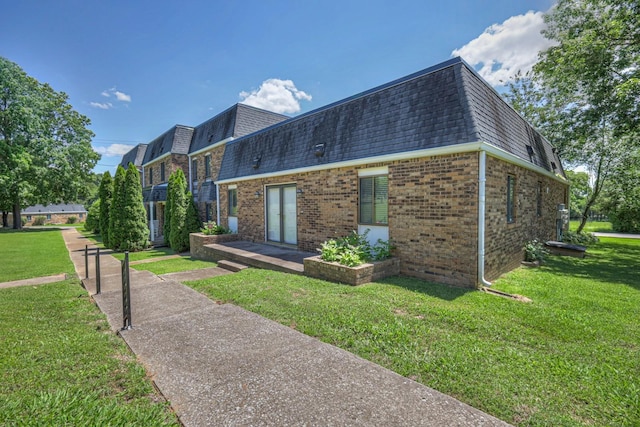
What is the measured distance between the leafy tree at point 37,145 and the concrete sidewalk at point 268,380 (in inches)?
1236

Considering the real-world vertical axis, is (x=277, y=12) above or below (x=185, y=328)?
above

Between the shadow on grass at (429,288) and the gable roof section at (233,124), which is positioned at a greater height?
the gable roof section at (233,124)

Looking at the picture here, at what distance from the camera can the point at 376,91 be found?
779cm

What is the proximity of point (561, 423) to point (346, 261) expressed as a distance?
4.38m

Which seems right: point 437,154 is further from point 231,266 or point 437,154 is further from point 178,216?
point 178,216

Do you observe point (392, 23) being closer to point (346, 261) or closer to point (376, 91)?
point (376, 91)

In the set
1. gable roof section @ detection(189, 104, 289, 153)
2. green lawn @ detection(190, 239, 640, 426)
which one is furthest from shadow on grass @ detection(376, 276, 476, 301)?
gable roof section @ detection(189, 104, 289, 153)

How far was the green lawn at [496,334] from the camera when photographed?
245 cm

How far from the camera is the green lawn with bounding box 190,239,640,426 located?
2.45 metres

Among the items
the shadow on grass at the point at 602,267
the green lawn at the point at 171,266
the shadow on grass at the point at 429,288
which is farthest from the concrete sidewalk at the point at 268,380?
the shadow on grass at the point at 602,267

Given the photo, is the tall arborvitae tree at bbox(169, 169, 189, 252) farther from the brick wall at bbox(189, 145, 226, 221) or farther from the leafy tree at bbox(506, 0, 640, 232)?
the leafy tree at bbox(506, 0, 640, 232)

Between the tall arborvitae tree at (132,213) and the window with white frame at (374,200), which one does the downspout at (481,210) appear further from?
the tall arborvitae tree at (132,213)

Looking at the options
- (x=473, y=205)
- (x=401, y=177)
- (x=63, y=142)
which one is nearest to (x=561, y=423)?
(x=473, y=205)

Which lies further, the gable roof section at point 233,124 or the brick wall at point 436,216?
the gable roof section at point 233,124
